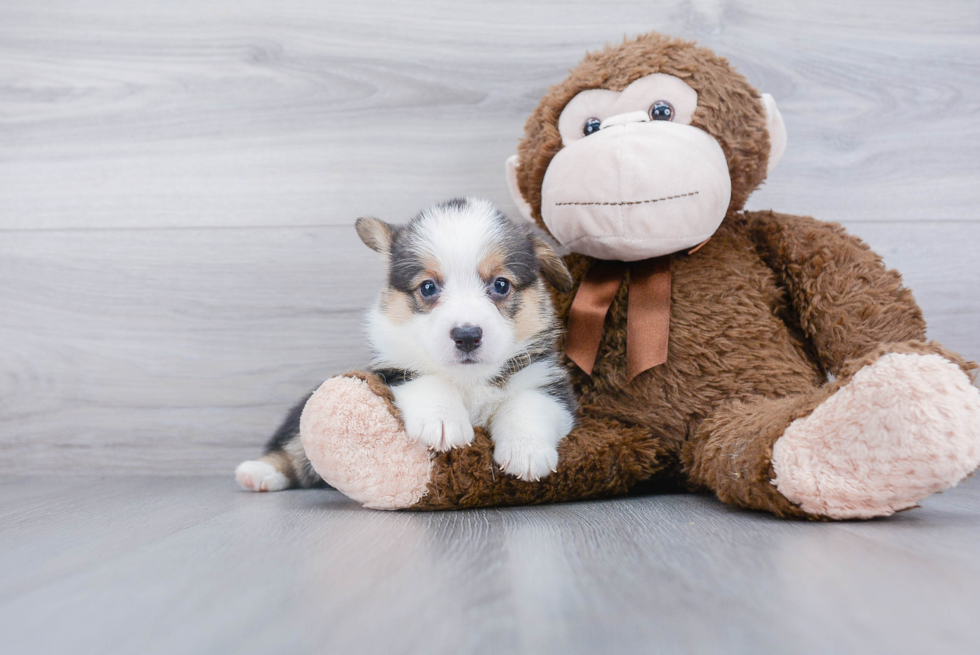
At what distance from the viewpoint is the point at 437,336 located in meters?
1.25

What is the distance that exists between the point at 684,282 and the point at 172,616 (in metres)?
1.17

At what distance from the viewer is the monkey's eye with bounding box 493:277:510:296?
1.38m

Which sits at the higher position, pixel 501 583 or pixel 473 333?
pixel 473 333

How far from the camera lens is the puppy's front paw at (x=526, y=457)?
1218 mm

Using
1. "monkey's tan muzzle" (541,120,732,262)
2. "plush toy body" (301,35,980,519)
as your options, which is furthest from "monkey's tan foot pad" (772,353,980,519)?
"monkey's tan muzzle" (541,120,732,262)

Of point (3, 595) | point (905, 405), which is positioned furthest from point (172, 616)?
point (905, 405)

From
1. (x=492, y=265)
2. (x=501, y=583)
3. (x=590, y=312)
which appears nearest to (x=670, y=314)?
(x=590, y=312)

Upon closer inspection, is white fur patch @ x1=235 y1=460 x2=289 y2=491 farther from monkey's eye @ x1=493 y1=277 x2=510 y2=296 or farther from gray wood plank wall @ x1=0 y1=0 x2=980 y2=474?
monkey's eye @ x1=493 y1=277 x2=510 y2=296

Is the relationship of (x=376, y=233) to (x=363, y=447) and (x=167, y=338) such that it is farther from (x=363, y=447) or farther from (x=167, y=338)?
(x=167, y=338)

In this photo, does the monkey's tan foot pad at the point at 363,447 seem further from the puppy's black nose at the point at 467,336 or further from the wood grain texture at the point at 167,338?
the wood grain texture at the point at 167,338

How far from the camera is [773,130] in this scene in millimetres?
1482

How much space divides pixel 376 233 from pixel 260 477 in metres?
0.69

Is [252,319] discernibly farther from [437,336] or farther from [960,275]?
[960,275]

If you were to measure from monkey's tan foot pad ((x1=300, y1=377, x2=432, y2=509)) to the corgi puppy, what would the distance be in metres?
0.04
